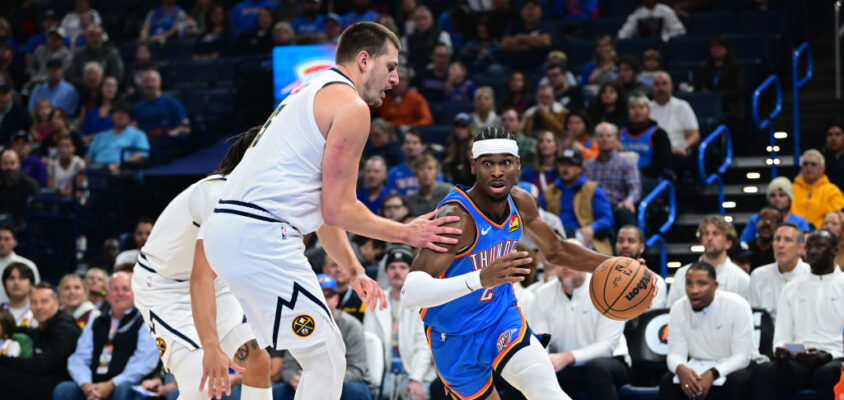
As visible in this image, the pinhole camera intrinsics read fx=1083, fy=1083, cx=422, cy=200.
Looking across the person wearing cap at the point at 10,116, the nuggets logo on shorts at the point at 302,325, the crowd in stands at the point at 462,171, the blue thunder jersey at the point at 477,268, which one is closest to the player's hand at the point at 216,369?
the nuggets logo on shorts at the point at 302,325

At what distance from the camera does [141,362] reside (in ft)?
31.4

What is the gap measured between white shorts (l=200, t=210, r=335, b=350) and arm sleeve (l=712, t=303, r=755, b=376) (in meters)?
4.79

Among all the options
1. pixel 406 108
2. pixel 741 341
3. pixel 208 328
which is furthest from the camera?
pixel 406 108

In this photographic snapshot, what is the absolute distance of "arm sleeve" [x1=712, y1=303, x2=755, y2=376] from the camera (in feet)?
28.0

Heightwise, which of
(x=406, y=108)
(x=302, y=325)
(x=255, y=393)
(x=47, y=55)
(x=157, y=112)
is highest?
(x=47, y=55)

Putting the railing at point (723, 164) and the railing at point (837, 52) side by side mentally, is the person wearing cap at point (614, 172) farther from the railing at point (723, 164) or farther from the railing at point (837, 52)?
the railing at point (837, 52)

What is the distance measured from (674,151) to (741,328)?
394 cm

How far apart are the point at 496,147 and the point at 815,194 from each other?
20.2 feet

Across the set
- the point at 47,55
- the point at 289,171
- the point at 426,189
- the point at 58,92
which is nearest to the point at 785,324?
the point at 426,189

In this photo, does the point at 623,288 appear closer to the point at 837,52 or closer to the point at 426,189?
the point at 426,189

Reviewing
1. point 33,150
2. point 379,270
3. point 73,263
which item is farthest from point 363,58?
point 33,150

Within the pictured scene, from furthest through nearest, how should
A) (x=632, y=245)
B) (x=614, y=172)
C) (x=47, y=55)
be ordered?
1. (x=47, y=55)
2. (x=614, y=172)
3. (x=632, y=245)

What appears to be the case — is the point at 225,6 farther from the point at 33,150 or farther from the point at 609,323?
the point at 609,323

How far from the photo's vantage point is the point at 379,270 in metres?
10.2
